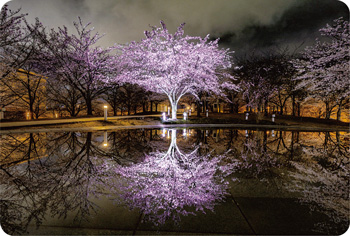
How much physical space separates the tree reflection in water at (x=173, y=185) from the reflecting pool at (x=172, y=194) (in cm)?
2

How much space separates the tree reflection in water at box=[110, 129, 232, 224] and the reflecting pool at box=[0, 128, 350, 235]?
2cm

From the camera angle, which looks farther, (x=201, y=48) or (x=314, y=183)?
(x=201, y=48)

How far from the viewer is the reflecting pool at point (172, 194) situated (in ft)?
8.75

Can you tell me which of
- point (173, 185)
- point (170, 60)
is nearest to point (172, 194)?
point (173, 185)

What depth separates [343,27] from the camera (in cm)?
1300

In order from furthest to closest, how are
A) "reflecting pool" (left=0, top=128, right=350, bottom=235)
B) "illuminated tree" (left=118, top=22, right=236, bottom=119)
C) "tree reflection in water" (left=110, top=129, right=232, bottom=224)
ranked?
"illuminated tree" (left=118, top=22, right=236, bottom=119)
"tree reflection in water" (left=110, top=129, right=232, bottom=224)
"reflecting pool" (left=0, top=128, right=350, bottom=235)

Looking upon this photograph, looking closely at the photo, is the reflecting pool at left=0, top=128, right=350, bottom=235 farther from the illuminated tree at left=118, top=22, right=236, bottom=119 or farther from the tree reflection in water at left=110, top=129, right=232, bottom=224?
the illuminated tree at left=118, top=22, right=236, bottom=119

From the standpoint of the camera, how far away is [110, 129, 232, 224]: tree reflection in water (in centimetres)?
311

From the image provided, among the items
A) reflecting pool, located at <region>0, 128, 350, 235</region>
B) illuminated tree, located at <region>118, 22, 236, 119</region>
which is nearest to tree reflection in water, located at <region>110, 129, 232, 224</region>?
reflecting pool, located at <region>0, 128, 350, 235</region>

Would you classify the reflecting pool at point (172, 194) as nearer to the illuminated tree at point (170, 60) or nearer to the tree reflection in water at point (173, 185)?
the tree reflection in water at point (173, 185)

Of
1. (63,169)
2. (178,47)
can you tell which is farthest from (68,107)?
(63,169)

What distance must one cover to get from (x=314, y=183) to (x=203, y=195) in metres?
3.00

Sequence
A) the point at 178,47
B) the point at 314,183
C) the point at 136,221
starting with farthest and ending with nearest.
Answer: the point at 178,47, the point at 314,183, the point at 136,221

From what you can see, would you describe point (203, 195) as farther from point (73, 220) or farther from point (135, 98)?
point (135, 98)
